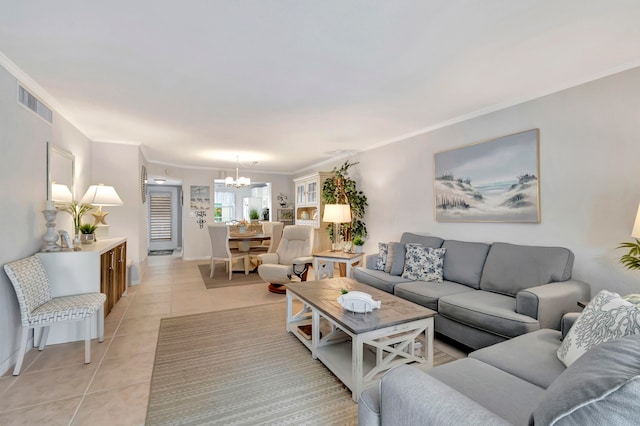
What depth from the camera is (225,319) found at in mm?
3383

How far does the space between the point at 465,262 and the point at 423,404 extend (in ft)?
8.43

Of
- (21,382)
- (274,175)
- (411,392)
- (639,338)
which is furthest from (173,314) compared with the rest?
(274,175)

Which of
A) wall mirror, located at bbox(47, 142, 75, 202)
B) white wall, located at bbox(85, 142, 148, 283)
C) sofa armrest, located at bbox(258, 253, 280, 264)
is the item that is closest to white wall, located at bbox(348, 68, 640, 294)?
sofa armrest, located at bbox(258, 253, 280, 264)

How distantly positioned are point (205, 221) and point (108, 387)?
586cm

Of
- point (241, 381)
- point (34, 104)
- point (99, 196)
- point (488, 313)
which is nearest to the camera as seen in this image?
point (241, 381)

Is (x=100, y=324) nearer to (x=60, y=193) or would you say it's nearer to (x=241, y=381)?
(x=60, y=193)

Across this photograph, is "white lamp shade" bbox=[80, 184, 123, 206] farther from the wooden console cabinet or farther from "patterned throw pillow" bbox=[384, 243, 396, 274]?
"patterned throw pillow" bbox=[384, 243, 396, 274]

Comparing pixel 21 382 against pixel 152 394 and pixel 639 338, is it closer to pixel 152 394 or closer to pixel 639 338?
pixel 152 394

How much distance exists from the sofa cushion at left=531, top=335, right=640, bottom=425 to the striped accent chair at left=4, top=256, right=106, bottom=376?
294 cm

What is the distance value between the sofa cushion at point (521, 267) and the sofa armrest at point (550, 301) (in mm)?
164

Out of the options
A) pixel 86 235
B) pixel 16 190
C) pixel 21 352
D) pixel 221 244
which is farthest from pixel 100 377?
pixel 221 244

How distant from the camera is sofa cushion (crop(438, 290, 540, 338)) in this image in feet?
6.98

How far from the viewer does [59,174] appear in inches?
128

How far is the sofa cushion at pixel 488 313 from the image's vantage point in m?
2.13
